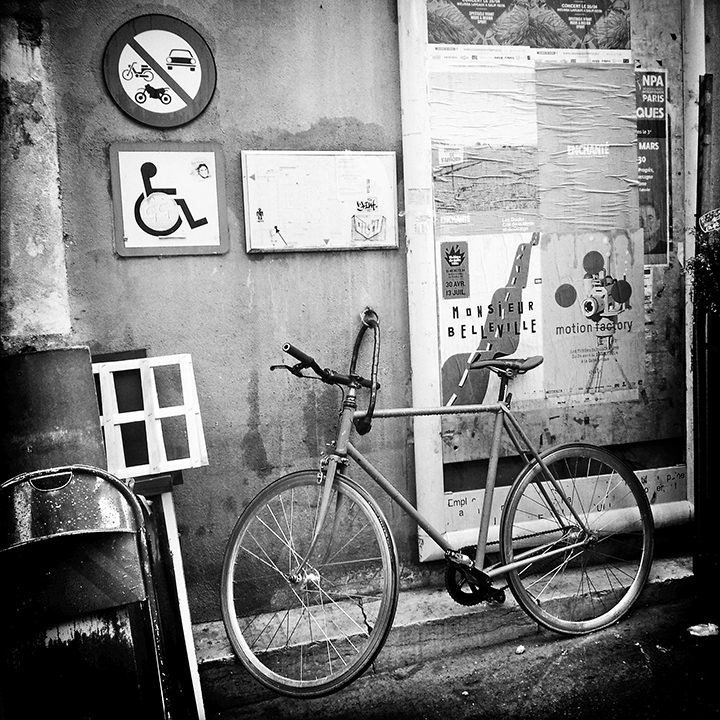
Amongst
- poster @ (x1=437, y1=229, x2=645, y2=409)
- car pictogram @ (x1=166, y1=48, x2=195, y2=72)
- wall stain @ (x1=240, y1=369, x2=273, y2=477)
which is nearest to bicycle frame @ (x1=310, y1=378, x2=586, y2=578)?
poster @ (x1=437, y1=229, x2=645, y2=409)

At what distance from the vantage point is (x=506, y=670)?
3621mm

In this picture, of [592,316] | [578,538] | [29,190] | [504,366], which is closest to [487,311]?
[504,366]

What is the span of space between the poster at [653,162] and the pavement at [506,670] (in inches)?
76.9

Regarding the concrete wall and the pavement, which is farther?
the concrete wall

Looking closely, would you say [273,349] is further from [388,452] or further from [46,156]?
[46,156]

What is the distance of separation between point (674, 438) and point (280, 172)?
2.80 m

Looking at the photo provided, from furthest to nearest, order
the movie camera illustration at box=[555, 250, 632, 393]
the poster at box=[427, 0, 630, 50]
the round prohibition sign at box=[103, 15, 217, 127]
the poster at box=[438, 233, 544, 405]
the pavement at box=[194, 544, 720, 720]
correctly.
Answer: the movie camera illustration at box=[555, 250, 632, 393]
the poster at box=[438, 233, 544, 405]
the poster at box=[427, 0, 630, 50]
the round prohibition sign at box=[103, 15, 217, 127]
the pavement at box=[194, 544, 720, 720]

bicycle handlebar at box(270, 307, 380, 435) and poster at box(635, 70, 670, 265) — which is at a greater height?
poster at box(635, 70, 670, 265)

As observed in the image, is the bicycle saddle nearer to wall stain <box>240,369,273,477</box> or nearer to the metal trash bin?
wall stain <box>240,369,273,477</box>

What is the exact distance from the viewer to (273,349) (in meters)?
3.88

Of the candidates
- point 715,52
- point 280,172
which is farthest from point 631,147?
point 280,172

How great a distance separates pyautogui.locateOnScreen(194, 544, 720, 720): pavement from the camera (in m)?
3.32

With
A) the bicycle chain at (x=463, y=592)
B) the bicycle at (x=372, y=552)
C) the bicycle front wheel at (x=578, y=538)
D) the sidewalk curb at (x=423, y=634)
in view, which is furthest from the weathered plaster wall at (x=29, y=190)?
the bicycle front wheel at (x=578, y=538)

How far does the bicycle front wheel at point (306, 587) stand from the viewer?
11.0 feet
